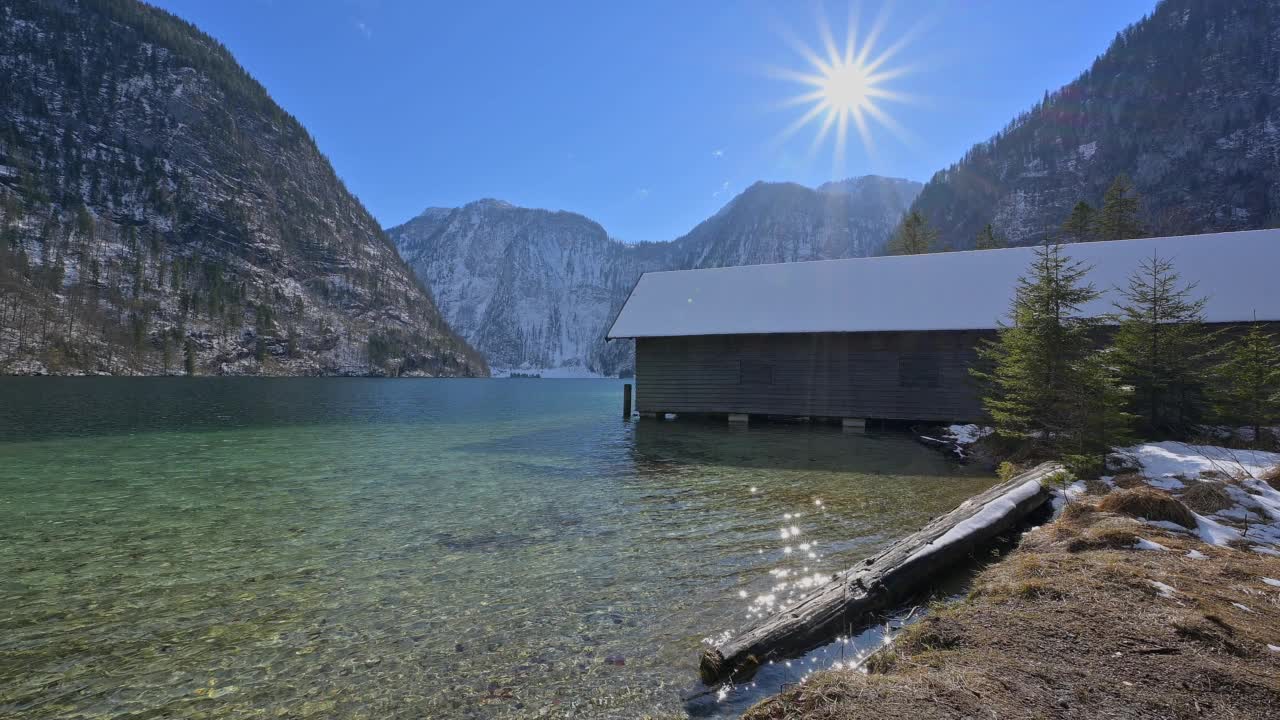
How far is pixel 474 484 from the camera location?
38.0 ft

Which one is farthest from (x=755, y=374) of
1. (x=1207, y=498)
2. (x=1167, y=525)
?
(x=1167, y=525)

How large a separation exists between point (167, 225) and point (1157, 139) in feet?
768

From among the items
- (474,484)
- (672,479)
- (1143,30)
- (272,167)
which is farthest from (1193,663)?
(1143,30)

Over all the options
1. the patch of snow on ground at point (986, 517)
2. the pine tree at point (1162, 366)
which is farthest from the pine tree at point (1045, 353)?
the patch of snow on ground at point (986, 517)

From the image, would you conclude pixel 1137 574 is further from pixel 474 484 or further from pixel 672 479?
pixel 474 484

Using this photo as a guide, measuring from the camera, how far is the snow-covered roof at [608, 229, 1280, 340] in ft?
62.1

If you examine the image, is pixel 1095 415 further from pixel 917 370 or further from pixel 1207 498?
pixel 917 370

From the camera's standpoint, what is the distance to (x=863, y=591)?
486 centimetres

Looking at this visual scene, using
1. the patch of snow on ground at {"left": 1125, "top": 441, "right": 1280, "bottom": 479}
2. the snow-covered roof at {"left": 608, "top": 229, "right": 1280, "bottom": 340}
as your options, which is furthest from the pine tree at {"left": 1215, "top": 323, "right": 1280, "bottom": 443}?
the snow-covered roof at {"left": 608, "top": 229, "right": 1280, "bottom": 340}

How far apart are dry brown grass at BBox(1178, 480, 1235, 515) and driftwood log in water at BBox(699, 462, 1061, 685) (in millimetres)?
2243

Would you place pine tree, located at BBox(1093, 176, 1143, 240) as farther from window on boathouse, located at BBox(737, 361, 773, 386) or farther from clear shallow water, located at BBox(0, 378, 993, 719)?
clear shallow water, located at BBox(0, 378, 993, 719)

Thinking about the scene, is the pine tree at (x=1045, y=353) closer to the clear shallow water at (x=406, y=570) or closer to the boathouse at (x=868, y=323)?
the clear shallow water at (x=406, y=570)

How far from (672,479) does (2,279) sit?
422 ft

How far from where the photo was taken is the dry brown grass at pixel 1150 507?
21.3ft
